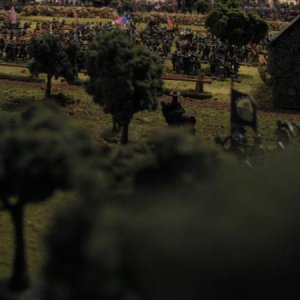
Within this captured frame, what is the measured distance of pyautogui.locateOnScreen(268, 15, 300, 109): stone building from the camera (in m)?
33.7

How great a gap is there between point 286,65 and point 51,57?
41.6 ft

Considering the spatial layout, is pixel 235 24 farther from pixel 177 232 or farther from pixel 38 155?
pixel 177 232

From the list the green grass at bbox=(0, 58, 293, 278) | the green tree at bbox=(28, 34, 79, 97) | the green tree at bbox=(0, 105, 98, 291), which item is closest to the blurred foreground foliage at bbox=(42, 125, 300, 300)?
the green tree at bbox=(0, 105, 98, 291)

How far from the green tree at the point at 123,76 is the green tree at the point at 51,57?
762cm

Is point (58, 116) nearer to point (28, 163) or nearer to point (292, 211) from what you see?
point (28, 163)

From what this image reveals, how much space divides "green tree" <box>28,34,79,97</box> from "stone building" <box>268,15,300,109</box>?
434 inches

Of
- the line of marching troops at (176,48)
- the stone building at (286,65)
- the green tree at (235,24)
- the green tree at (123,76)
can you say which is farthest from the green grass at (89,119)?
the green tree at (235,24)

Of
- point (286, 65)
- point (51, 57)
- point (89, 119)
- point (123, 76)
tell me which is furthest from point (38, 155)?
point (286, 65)

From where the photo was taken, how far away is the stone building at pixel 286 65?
111ft

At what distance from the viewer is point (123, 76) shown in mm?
22922

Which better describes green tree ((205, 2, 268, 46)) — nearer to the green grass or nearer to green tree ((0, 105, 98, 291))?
the green grass

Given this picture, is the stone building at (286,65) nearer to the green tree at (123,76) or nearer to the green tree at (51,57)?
the green tree at (51,57)

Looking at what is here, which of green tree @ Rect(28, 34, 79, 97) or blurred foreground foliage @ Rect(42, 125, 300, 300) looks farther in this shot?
green tree @ Rect(28, 34, 79, 97)

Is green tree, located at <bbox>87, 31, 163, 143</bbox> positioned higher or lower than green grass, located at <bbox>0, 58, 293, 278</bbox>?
higher
